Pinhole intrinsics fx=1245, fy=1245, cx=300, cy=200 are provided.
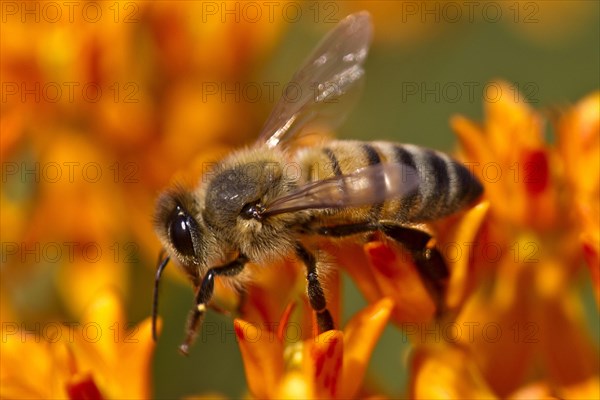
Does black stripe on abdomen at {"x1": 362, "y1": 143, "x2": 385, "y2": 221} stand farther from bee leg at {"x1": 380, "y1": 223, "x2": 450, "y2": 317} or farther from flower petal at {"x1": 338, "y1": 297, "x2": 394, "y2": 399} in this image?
flower petal at {"x1": 338, "y1": 297, "x2": 394, "y2": 399}

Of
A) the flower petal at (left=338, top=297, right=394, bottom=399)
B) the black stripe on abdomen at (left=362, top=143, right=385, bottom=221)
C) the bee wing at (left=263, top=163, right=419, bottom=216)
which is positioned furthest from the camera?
the black stripe on abdomen at (left=362, top=143, right=385, bottom=221)

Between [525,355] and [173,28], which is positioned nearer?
[525,355]

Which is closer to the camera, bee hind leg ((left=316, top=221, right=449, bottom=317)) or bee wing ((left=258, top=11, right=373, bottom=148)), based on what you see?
bee hind leg ((left=316, top=221, right=449, bottom=317))

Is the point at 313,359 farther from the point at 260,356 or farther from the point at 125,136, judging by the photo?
the point at 125,136

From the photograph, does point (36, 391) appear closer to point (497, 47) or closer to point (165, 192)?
point (165, 192)

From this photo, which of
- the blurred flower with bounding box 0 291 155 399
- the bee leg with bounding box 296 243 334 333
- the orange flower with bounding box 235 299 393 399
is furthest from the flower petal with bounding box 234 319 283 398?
the blurred flower with bounding box 0 291 155 399

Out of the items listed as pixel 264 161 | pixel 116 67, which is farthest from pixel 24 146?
pixel 264 161
